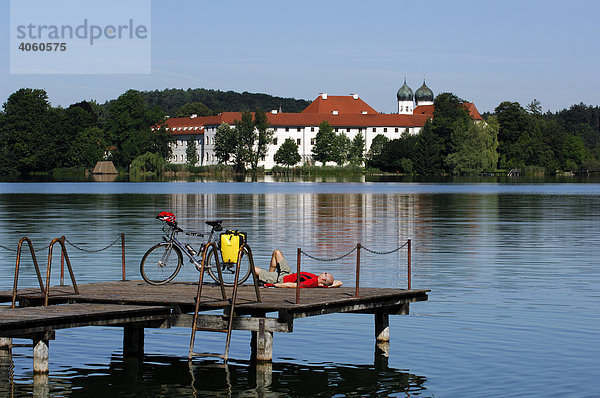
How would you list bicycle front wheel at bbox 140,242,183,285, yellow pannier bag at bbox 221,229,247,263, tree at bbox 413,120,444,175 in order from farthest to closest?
tree at bbox 413,120,444,175 < bicycle front wheel at bbox 140,242,183,285 < yellow pannier bag at bbox 221,229,247,263

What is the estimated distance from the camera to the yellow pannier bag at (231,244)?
19016mm

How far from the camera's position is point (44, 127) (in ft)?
562

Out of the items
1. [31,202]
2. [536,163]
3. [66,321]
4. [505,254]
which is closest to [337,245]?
[505,254]

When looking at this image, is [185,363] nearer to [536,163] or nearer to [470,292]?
[470,292]

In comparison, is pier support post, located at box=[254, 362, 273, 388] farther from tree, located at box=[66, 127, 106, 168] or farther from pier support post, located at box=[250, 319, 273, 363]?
tree, located at box=[66, 127, 106, 168]

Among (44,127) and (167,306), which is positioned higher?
(44,127)

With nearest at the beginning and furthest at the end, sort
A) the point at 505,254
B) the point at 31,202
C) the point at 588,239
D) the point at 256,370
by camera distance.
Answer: the point at 256,370 → the point at 505,254 → the point at 588,239 → the point at 31,202

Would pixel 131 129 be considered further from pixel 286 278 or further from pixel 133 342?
pixel 133 342

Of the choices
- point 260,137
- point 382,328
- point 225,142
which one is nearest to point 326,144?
point 260,137

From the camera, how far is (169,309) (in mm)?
17500

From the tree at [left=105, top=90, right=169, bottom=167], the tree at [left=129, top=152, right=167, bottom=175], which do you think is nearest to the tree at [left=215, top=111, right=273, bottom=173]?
the tree at [left=105, top=90, right=169, bottom=167]

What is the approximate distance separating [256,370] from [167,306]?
1997 millimetres

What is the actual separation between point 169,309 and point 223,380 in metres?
1.76

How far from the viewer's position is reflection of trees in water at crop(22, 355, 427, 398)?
15828mm
